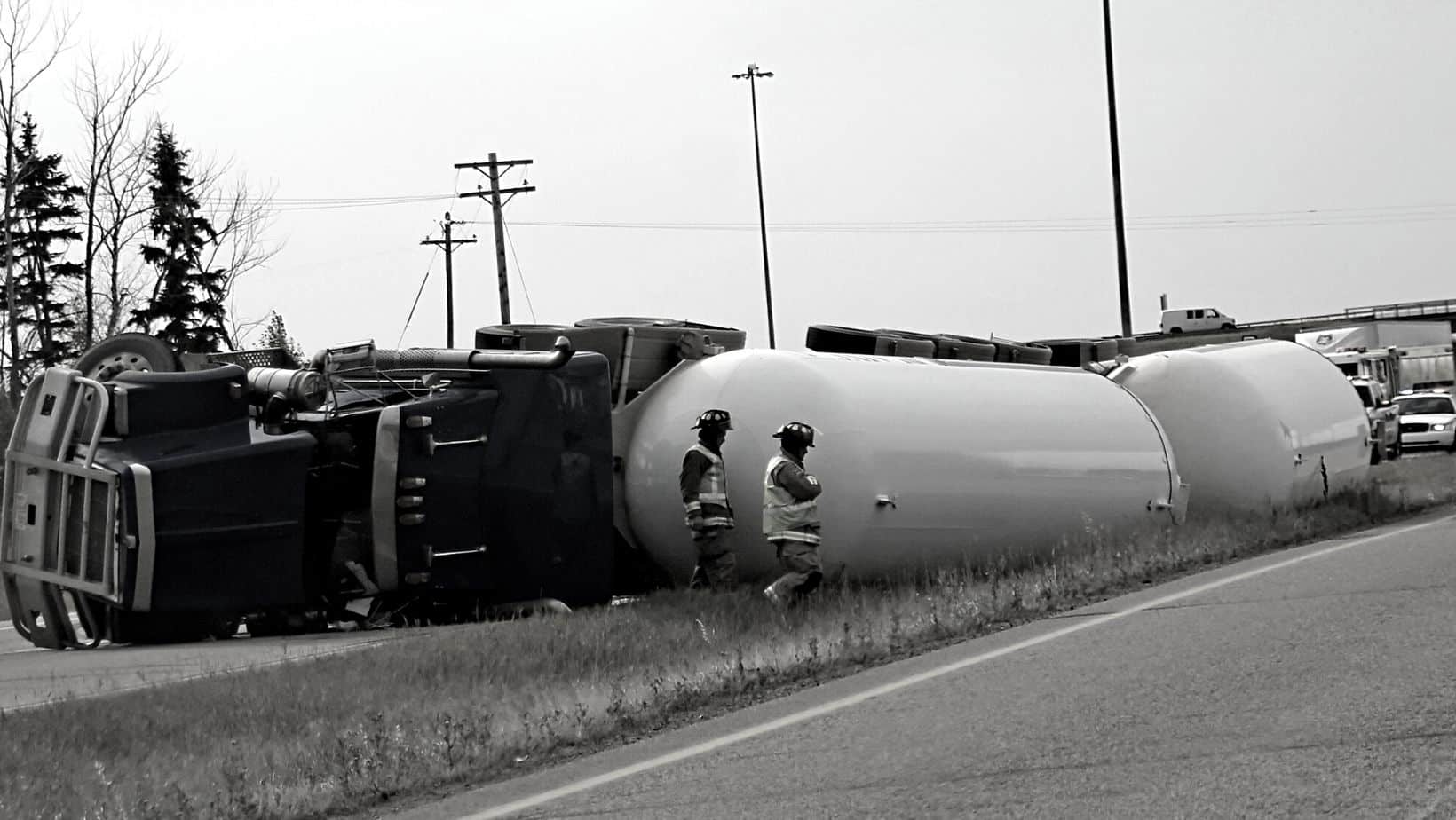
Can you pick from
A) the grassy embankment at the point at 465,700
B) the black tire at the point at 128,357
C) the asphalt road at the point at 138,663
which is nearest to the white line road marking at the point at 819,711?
the grassy embankment at the point at 465,700

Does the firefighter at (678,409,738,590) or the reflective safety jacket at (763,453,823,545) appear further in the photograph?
the firefighter at (678,409,738,590)

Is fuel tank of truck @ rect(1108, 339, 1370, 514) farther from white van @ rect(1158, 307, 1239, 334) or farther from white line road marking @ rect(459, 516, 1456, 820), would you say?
white van @ rect(1158, 307, 1239, 334)

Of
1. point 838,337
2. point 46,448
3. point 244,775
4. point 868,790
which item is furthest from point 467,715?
point 838,337

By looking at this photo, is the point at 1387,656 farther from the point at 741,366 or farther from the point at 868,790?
the point at 741,366

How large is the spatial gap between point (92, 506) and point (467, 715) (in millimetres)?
4908

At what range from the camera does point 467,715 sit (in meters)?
9.30

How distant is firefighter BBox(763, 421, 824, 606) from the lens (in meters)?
13.6

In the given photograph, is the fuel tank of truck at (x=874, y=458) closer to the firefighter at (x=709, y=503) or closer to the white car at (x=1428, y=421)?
the firefighter at (x=709, y=503)

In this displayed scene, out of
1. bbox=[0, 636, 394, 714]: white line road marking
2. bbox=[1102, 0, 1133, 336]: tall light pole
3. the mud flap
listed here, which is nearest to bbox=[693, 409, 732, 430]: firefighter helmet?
bbox=[0, 636, 394, 714]: white line road marking

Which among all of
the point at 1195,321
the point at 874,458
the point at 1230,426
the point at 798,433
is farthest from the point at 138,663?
the point at 1195,321

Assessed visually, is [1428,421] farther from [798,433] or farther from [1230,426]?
[798,433]

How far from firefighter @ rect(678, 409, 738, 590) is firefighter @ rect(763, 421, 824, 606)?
2.11 feet

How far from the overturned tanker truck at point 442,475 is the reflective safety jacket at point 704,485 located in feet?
2.07

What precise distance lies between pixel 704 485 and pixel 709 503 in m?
0.15
